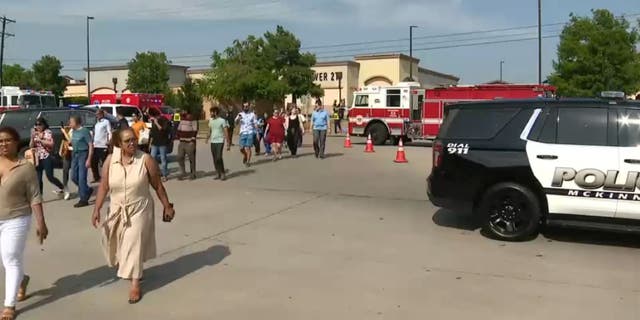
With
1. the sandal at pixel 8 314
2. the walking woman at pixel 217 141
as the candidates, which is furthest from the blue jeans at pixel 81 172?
the sandal at pixel 8 314

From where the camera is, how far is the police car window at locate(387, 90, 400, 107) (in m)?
25.0

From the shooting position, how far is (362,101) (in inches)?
1012

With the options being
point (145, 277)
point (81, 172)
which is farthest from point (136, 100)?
point (145, 277)

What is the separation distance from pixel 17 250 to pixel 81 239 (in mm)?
2910

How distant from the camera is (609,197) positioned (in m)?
6.98

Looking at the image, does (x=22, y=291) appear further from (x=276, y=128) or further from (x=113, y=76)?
(x=113, y=76)

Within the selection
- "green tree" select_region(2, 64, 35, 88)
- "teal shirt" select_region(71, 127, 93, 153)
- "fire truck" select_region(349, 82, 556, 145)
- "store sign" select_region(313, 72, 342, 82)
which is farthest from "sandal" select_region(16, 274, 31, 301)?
"green tree" select_region(2, 64, 35, 88)

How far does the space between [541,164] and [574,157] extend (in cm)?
37

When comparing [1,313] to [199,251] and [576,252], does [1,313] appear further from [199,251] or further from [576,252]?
[576,252]

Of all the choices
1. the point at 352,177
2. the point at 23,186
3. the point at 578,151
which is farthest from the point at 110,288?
the point at 352,177

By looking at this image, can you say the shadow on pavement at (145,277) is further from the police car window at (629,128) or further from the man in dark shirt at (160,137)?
the man in dark shirt at (160,137)

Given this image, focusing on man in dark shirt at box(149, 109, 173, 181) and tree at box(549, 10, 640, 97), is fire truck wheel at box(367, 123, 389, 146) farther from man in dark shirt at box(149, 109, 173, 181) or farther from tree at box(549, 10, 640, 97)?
man in dark shirt at box(149, 109, 173, 181)

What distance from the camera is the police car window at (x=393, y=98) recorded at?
2495 centimetres

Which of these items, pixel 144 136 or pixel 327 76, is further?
pixel 327 76
